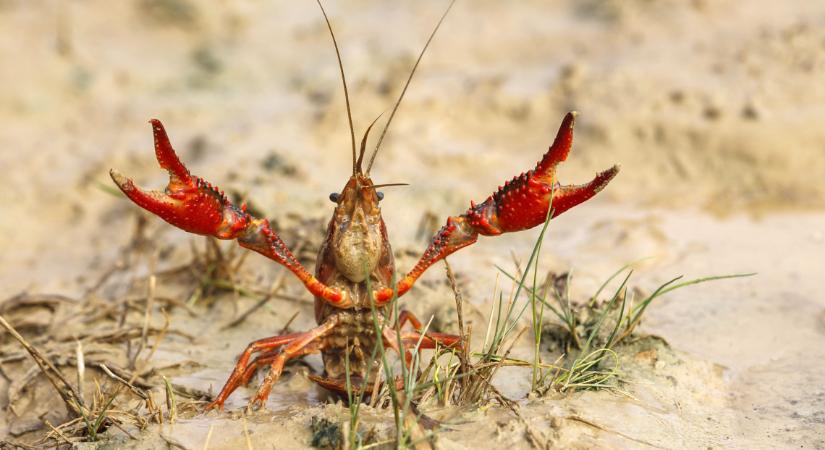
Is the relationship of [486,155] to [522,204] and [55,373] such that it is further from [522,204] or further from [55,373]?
[55,373]

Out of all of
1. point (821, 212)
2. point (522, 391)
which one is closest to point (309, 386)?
point (522, 391)

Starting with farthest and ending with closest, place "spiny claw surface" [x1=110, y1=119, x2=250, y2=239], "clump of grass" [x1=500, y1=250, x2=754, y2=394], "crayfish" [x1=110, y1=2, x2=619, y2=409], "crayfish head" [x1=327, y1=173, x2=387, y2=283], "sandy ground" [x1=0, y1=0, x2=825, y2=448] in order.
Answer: "sandy ground" [x1=0, y1=0, x2=825, y2=448], "crayfish head" [x1=327, y1=173, x2=387, y2=283], "clump of grass" [x1=500, y1=250, x2=754, y2=394], "crayfish" [x1=110, y1=2, x2=619, y2=409], "spiny claw surface" [x1=110, y1=119, x2=250, y2=239]

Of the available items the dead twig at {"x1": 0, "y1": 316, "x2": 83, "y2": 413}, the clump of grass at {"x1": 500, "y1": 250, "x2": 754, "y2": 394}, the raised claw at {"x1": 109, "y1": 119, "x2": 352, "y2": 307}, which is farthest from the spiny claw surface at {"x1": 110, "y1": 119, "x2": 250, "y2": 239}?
the clump of grass at {"x1": 500, "y1": 250, "x2": 754, "y2": 394}

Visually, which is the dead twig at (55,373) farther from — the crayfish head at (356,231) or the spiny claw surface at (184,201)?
the crayfish head at (356,231)

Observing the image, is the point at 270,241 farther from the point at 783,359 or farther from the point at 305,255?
the point at 783,359

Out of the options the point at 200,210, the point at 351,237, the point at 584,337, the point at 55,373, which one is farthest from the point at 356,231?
the point at 55,373

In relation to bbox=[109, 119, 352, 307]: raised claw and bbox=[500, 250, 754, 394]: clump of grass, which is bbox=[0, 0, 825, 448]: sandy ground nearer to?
bbox=[500, 250, 754, 394]: clump of grass
